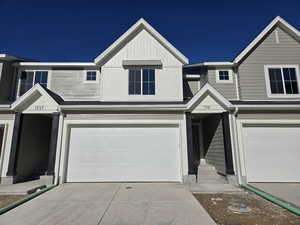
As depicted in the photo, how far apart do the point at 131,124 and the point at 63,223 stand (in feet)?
16.0

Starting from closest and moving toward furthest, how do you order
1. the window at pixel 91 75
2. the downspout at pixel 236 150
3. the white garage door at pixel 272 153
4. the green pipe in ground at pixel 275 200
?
the green pipe in ground at pixel 275 200 < the downspout at pixel 236 150 < the white garage door at pixel 272 153 < the window at pixel 91 75

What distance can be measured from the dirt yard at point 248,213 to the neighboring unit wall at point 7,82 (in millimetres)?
12341

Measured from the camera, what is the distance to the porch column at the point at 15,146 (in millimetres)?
7699

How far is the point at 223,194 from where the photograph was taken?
618cm

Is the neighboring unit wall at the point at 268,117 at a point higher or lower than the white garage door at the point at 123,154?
higher

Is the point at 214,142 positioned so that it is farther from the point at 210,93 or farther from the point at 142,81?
the point at 142,81

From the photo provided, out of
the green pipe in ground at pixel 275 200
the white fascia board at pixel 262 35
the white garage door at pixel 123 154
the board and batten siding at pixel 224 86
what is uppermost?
the white fascia board at pixel 262 35

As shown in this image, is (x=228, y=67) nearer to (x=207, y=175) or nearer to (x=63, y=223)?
(x=207, y=175)

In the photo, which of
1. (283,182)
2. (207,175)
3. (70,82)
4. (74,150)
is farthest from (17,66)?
(283,182)

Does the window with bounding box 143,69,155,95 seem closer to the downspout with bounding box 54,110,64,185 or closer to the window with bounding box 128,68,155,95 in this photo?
the window with bounding box 128,68,155,95

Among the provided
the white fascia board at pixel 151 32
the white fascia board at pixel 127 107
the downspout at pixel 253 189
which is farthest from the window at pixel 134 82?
the downspout at pixel 253 189

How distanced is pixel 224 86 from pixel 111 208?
9694 mm

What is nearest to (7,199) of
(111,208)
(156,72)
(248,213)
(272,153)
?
(111,208)

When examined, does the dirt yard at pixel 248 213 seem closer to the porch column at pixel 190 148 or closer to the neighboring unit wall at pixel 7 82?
the porch column at pixel 190 148
